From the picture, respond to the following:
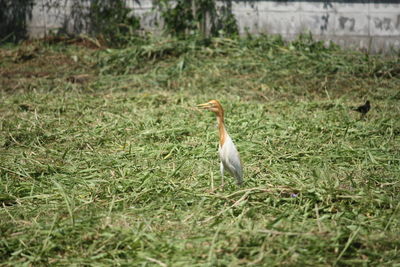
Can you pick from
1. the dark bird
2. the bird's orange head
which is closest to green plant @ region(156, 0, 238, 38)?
the dark bird

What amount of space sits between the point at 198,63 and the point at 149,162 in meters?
3.91

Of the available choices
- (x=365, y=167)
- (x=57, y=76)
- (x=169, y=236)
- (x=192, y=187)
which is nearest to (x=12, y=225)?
(x=169, y=236)

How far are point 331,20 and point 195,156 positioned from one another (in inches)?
219

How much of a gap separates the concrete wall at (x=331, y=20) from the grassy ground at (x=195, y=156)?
0.44 meters

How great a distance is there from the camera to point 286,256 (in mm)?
2689

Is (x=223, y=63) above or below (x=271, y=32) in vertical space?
below

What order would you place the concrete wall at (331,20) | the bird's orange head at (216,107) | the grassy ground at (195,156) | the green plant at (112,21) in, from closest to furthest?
the grassy ground at (195,156)
the bird's orange head at (216,107)
the concrete wall at (331,20)
the green plant at (112,21)

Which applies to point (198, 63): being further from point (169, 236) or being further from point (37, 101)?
point (169, 236)

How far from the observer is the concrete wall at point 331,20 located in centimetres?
894

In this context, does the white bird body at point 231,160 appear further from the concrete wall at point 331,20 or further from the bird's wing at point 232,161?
the concrete wall at point 331,20

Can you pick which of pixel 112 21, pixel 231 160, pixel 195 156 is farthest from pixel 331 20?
pixel 231 160

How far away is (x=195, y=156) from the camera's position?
4648mm

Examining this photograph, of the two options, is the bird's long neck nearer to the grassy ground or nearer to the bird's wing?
the bird's wing

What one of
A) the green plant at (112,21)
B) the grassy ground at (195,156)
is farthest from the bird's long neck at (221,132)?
the green plant at (112,21)
